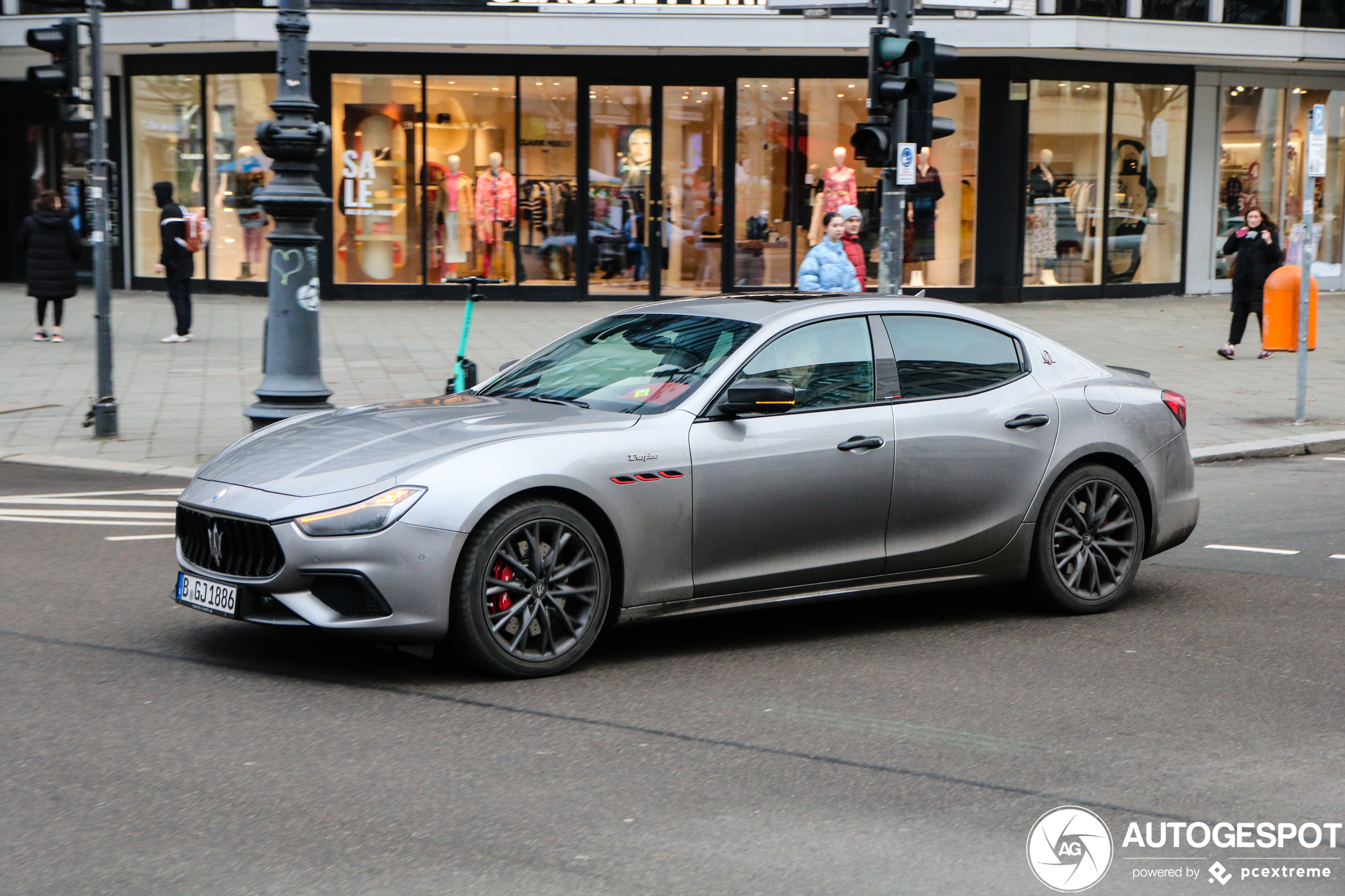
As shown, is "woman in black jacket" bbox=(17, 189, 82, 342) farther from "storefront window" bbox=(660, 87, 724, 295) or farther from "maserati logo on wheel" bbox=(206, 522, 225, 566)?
"maserati logo on wheel" bbox=(206, 522, 225, 566)

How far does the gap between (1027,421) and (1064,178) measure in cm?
2012

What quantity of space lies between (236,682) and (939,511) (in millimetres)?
2950

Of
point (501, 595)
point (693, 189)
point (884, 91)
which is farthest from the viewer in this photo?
point (693, 189)

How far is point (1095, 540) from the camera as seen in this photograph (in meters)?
7.18

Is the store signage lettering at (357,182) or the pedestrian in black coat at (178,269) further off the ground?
the store signage lettering at (357,182)

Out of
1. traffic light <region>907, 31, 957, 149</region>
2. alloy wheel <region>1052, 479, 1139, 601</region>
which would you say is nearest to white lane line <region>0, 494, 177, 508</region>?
alloy wheel <region>1052, 479, 1139, 601</region>

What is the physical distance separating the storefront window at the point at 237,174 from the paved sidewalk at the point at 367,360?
720mm

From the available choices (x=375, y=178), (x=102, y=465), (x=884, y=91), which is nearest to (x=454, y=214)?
(x=375, y=178)

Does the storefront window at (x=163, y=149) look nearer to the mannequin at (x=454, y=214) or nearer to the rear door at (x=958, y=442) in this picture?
the mannequin at (x=454, y=214)

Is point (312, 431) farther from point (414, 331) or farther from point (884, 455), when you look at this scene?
point (414, 331)

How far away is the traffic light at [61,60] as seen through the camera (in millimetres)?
12141

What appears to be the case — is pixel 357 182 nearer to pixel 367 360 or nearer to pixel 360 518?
pixel 367 360

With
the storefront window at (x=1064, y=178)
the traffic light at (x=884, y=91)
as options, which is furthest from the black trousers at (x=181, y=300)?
the storefront window at (x=1064, y=178)

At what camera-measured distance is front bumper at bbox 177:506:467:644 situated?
5523 mm
